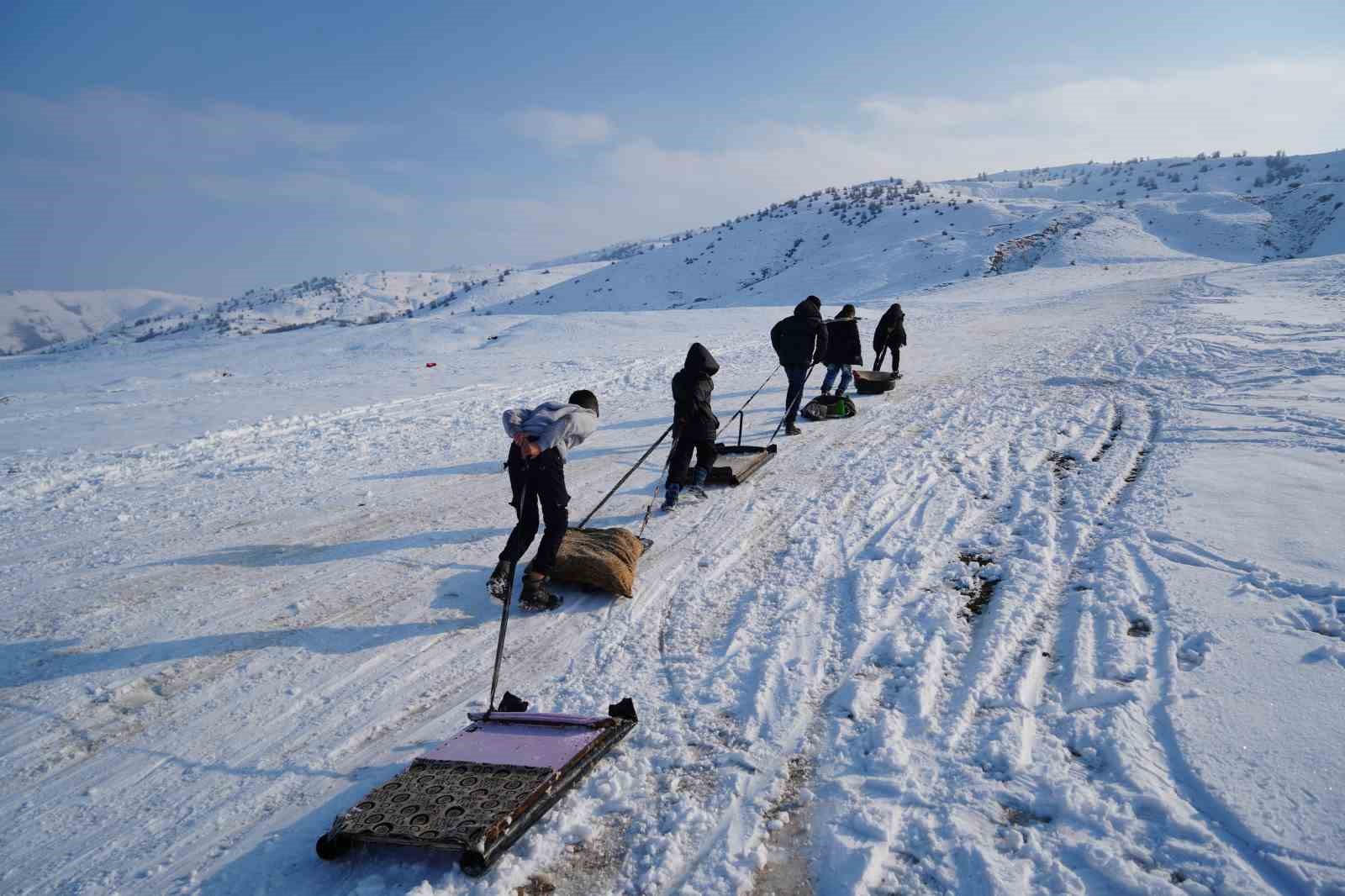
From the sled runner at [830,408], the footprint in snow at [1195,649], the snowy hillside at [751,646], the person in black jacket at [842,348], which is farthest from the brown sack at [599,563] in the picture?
the person in black jacket at [842,348]

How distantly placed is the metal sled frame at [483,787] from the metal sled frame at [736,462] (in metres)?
4.32

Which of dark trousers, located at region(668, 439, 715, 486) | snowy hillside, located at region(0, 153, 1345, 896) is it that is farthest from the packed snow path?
dark trousers, located at region(668, 439, 715, 486)

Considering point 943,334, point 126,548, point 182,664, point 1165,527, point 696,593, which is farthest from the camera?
point 943,334

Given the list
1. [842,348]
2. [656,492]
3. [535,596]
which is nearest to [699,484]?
[656,492]

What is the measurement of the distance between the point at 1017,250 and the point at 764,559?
51.9 meters

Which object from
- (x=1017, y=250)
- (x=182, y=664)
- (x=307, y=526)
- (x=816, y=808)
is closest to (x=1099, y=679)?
(x=816, y=808)

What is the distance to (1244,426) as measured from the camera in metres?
8.70

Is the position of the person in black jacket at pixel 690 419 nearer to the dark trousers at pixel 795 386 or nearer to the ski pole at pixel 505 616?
the ski pole at pixel 505 616

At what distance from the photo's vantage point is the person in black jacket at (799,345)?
10.2 m

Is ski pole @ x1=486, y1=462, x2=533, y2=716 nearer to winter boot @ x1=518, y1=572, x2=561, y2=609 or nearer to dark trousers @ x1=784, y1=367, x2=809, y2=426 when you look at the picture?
winter boot @ x1=518, y1=572, x2=561, y2=609

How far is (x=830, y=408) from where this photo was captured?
1095 cm

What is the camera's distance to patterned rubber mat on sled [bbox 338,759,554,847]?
2887mm

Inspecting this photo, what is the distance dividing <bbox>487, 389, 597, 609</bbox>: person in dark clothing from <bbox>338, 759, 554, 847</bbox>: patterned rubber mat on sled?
1.88 meters

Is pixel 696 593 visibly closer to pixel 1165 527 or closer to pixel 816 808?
pixel 816 808
